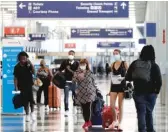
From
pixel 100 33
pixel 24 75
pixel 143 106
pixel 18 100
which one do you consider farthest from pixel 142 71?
pixel 100 33

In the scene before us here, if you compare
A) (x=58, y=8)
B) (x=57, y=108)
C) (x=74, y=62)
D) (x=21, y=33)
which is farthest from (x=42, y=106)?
(x=21, y=33)

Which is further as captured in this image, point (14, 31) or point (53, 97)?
point (14, 31)

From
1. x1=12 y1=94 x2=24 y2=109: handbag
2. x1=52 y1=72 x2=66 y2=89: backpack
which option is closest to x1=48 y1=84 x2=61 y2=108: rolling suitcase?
x1=52 y1=72 x2=66 y2=89: backpack

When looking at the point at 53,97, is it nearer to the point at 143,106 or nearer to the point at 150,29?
the point at 150,29

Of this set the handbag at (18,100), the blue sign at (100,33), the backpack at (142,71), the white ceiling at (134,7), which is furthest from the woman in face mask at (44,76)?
the blue sign at (100,33)

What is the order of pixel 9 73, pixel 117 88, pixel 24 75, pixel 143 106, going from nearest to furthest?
pixel 143 106 < pixel 117 88 < pixel 24 75 < pixel 9 73

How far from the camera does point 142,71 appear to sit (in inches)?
407

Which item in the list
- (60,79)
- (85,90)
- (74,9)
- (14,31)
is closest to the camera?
(85,90)

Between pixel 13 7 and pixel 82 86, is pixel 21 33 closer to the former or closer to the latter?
pixel 13 7

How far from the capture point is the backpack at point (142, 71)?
33.8 ft

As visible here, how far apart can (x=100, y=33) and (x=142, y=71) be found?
3191cm

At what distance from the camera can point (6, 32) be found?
30875mm

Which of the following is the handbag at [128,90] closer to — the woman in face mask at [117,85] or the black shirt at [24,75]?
the woman in face mask at [117,85]

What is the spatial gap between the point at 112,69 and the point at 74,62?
10.5 feet
